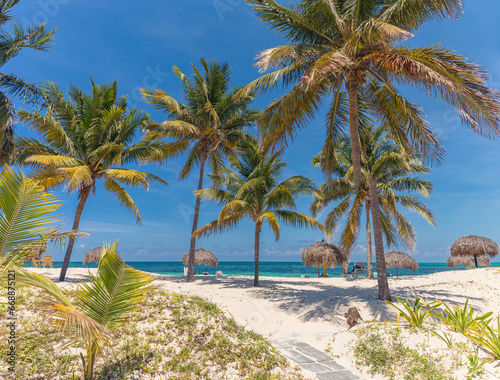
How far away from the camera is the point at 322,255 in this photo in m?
19.4

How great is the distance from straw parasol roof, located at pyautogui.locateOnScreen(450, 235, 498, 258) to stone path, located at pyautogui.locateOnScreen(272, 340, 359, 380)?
66.2 ft

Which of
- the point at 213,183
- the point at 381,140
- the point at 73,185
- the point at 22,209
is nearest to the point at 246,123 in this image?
the point at 213,183

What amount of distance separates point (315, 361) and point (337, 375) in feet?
1.61

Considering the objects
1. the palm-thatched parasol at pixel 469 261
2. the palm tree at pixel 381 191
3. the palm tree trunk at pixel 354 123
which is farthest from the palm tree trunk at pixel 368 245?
the palm-thatched parasol at pixel 469 261

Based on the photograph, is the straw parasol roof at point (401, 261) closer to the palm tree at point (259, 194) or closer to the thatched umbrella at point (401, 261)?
the thatched umbrella at point (401, 261)

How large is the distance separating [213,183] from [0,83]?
9192mm

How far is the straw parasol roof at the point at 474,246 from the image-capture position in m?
19.3

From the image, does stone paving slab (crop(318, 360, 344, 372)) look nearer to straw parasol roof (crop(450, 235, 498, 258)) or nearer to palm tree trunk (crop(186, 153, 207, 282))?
palm tree trunk (crop(186, 153, 207, 282))

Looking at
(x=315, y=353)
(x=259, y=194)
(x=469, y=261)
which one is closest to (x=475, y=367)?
(x=315, y=353)

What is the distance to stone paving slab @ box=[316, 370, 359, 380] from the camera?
4.32 metres

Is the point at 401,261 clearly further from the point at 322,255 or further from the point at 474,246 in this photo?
the point at 322,255

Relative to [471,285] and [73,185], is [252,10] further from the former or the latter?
[471,285]

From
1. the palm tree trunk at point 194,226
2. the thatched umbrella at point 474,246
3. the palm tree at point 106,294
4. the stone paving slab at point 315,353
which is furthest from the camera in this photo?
the thatched umbrella at point 474,246

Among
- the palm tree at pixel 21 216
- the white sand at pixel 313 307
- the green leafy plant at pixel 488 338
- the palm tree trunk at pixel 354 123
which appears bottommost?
the white sand at pixel 313 307
